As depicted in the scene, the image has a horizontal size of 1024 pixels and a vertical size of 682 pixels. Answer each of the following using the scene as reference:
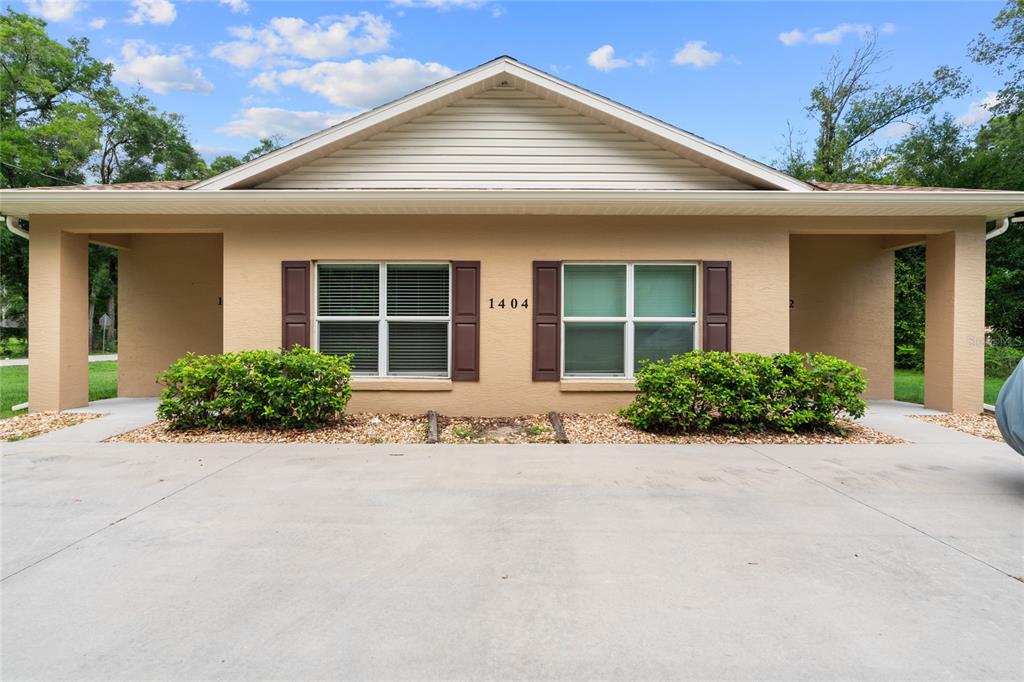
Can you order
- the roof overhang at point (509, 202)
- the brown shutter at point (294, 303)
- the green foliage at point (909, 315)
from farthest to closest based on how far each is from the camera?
the green foliage at point (909, 315) < the brown shutter at point (294, 303) < the roof overhang at point (509, 202)

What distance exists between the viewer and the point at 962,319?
24.7 feet

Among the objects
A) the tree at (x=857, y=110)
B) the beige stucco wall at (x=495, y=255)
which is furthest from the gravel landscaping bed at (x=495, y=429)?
the tree at (x=857, y=110)

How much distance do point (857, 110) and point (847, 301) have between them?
19.6 metres

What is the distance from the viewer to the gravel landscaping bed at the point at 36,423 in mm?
6270

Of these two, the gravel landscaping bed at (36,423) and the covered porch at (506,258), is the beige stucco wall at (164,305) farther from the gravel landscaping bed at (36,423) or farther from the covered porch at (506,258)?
the gravel landscaping bed at (36,423)

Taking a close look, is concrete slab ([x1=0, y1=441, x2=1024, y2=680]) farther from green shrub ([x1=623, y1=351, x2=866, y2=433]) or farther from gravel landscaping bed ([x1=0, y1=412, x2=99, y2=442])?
gravel landscaping bed ([x1=0, y1=412, x2=99, y2=442])

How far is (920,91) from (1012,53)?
3714 millimetres

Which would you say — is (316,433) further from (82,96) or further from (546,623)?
(82,96)

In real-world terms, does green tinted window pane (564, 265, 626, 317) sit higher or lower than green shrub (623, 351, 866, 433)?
higher

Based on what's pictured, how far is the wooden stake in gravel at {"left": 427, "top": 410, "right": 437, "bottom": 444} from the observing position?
6.11 meters

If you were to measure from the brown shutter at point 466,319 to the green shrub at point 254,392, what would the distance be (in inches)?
65.6

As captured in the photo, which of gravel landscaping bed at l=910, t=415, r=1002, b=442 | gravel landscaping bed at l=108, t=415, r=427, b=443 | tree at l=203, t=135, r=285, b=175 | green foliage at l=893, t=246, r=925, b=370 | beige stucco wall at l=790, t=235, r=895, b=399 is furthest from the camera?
tree at l=203, t=135, r=285, b=175

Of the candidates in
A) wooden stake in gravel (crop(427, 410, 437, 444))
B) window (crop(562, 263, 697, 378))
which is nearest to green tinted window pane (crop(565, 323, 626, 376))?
window (crop(562, 263, 697, 378))

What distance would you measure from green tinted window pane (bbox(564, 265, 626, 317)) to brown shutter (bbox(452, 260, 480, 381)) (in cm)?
134
